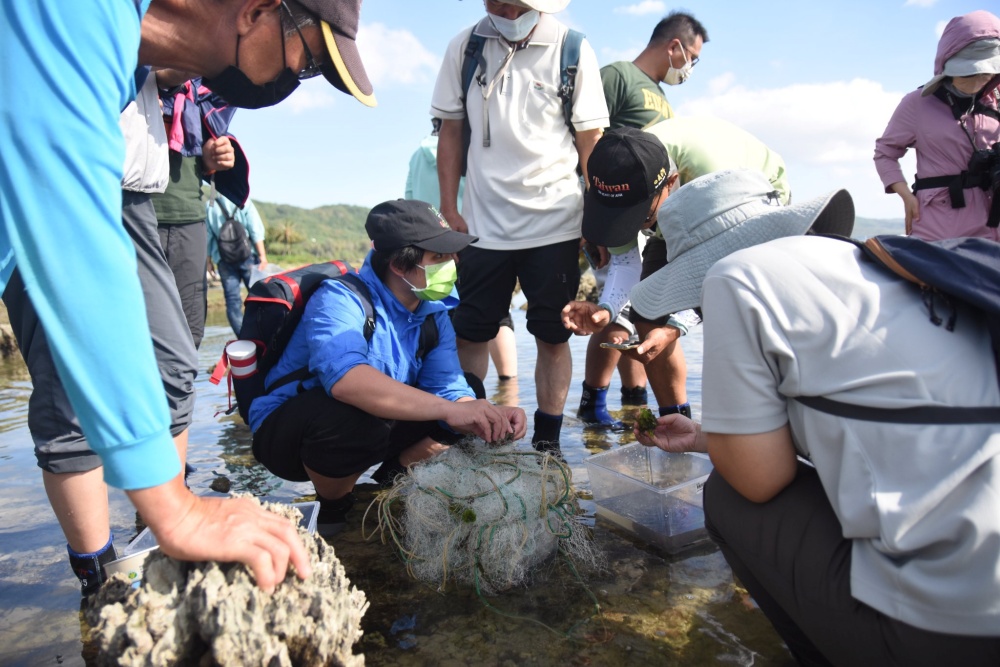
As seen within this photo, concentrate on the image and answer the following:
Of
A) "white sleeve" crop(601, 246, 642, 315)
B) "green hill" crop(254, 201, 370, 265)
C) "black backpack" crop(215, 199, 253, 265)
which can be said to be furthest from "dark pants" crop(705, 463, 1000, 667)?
"green hill" crop(254, 201, 370, 265)

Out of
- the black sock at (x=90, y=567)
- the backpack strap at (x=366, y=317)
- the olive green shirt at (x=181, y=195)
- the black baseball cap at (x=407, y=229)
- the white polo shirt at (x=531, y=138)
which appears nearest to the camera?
the black sock at (x=90, y=567)

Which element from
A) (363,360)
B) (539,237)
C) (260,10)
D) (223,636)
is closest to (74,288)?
(223,636)

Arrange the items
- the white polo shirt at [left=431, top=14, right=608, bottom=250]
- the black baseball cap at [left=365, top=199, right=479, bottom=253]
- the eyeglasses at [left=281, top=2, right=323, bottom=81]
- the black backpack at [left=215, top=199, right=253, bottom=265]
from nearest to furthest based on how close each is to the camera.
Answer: the eyeglasses at [left=281, top=2, right=323, bottom=81] → the black baseball cap at [left=365, top=199, right=479, bottom=253] → the white polo shirt at [left=431, top=14, right=608, bottom=250] → the black backpack at [left=215, top=199, right=253, bottom=265]

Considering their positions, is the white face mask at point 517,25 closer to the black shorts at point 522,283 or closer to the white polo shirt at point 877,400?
the black shorts at point 522,283

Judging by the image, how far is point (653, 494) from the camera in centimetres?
272

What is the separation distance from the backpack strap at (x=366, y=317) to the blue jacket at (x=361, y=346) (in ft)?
0.07

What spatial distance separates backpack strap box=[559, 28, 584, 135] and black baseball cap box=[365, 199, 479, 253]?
1.29 metres

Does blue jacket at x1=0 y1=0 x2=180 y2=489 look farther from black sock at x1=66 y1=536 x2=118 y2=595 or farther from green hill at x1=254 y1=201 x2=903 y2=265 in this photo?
green hill at x1=254 y1=201 x2=903 y2=265

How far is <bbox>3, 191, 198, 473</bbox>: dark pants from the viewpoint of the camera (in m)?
2.06

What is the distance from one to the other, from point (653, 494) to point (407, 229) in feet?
5.03

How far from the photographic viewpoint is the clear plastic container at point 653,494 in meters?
2.71

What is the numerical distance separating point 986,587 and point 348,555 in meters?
2.16

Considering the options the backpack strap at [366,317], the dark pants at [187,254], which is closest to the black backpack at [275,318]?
the backpack strap at [366,317]

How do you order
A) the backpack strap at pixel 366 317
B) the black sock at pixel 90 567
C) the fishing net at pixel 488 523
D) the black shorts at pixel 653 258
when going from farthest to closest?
the black shorts at pixel 653 258 → the backpack strap at pixel 366 317 → the fishing net at pixel 488 523 → the black sock at pixel 90 567
